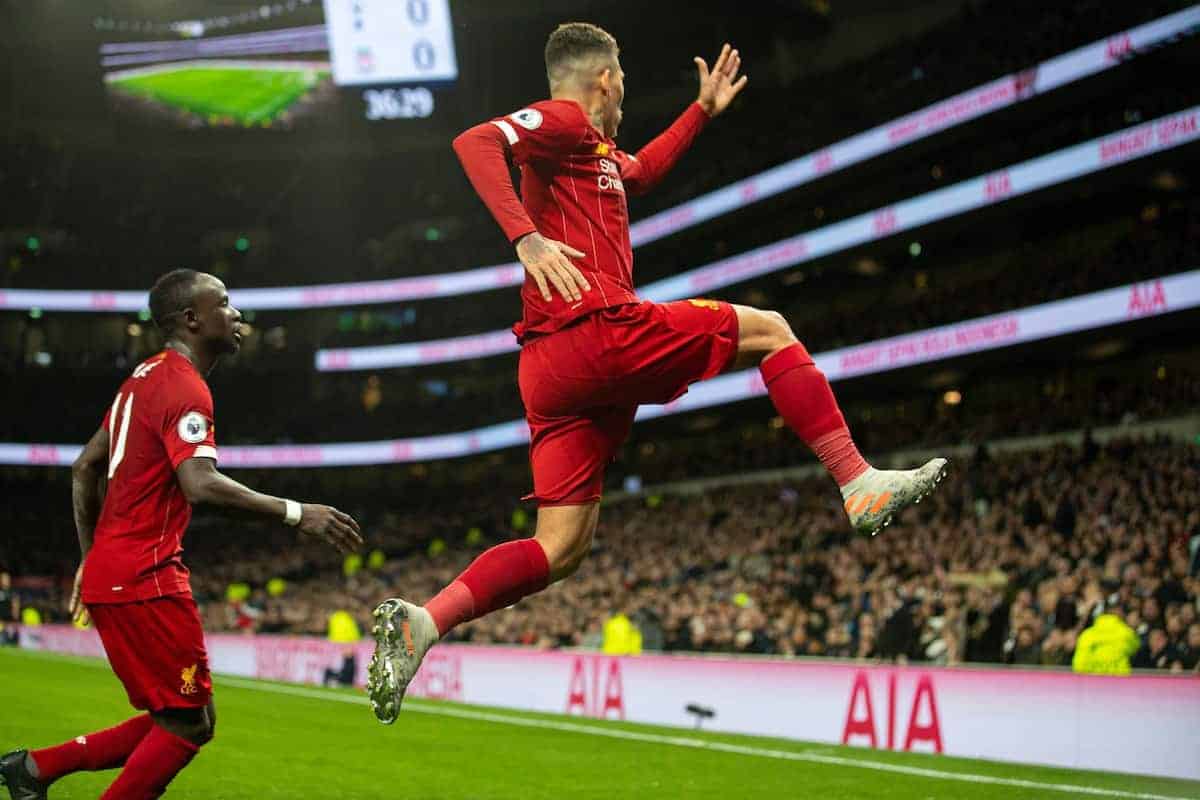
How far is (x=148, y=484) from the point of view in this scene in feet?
17.9

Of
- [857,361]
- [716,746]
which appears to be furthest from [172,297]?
[857,361]

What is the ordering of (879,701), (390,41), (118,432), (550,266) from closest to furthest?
(550,266)
(118,432)
(879,701)
(390,41)

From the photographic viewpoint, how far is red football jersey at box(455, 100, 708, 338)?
16.4 feet

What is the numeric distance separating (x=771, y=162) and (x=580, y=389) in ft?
106

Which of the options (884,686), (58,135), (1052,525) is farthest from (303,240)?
(884,686)

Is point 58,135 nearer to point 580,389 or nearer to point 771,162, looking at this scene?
point 771,162

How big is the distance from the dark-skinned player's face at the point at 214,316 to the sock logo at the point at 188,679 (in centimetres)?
127

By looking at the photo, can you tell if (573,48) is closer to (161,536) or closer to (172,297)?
(172,297)

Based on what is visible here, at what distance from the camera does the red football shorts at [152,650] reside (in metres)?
5.35

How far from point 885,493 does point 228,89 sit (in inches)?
1913

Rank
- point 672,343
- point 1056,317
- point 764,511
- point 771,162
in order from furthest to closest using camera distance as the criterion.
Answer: point 771,162, point 764,511, point 1056,317, point 672,343

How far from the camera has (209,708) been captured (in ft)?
18.5

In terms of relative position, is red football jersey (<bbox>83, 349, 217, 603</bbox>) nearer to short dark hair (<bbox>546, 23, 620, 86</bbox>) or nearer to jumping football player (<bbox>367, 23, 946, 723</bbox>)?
jumping football player (<bbox>367, 23, 946, 723</bbox>)

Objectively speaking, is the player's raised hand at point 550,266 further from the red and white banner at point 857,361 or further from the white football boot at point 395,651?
the red and white banner at point 857,361
